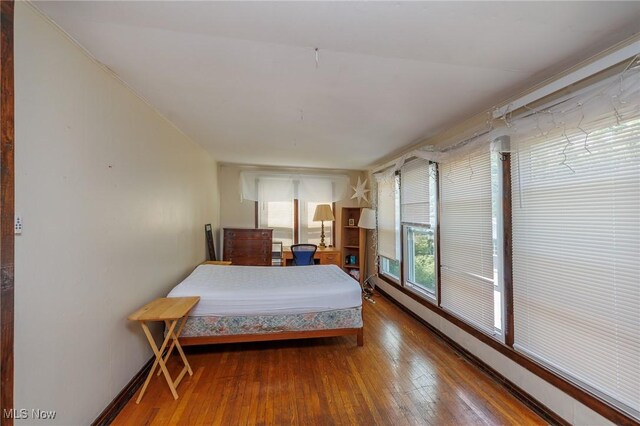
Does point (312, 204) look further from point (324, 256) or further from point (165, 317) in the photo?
point (165, 317)

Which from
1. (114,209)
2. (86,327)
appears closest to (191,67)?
(114,209)

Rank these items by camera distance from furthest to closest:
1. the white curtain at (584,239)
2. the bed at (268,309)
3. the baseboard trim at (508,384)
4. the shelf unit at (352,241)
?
the shelf unit at (352,241) < the bed at (268,309) < the baseboard trim at (508,384) < the white curtain at (584,239)

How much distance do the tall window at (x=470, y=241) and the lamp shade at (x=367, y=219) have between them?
1682 millimetres

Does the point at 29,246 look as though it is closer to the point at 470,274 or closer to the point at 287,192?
the point at 470,274

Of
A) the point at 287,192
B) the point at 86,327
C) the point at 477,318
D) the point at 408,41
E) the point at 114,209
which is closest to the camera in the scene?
the point at 408,41

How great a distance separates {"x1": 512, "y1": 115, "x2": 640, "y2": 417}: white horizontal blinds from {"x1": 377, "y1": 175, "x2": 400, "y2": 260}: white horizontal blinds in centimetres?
191

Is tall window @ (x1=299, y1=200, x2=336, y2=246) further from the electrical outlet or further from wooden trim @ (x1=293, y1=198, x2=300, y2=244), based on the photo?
the electrical outlet

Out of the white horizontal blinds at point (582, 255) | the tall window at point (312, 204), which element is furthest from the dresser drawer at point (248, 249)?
the white horizontal blinds at point (582, 255)

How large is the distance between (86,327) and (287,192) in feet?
11.8

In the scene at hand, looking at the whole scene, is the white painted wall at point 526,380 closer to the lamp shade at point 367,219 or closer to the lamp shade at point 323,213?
the lamp shade at point 367,219

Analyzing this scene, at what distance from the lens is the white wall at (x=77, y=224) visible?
1089 millimetres

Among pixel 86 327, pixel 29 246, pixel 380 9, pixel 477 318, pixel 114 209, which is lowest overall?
pixel 477 318

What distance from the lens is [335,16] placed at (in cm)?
112

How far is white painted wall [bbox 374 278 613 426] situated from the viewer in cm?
146
